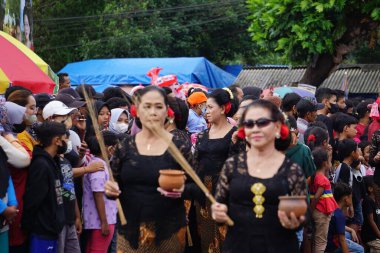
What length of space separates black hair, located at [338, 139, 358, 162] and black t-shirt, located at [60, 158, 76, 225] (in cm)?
450

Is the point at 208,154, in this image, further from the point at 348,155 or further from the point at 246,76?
the point at 246,76

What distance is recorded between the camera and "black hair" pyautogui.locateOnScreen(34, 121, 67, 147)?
7.27 metres

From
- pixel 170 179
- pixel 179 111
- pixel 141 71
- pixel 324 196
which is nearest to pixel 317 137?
pixel 324 196

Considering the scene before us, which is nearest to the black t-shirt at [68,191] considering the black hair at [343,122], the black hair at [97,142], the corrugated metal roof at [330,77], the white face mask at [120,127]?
the black hair at [97,142]

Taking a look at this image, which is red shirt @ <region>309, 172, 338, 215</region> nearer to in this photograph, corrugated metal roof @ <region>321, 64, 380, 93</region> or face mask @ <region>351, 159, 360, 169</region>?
face mask @ <region>351, 159, 360, 169</region>

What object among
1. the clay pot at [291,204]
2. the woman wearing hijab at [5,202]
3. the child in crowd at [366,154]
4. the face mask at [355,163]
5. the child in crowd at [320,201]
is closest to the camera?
the clay pot at [291,204]

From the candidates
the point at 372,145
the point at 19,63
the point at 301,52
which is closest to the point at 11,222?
the point at 19,63

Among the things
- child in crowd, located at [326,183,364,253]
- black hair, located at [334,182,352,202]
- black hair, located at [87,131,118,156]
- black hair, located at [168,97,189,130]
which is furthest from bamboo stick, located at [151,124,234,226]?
black hair, located at [334,182,352,202]

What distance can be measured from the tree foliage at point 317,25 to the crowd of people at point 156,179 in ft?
23.0

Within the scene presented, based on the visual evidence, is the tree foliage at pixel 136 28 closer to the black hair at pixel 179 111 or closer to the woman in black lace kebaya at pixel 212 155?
the black hair at pixel 179 111

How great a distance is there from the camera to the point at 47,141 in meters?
7.32

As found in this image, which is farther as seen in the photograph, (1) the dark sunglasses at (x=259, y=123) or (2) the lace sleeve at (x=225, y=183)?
(2) the lace sleeve at (x=225, y=183)

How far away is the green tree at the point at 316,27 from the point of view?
17.1 metres

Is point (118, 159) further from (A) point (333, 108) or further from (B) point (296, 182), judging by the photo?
(A) point (333, 108)
